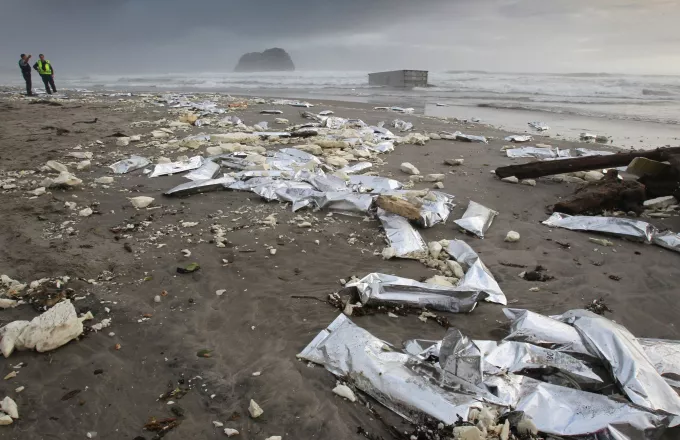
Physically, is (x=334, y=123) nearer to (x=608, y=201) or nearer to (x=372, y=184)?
(x=372, y=184)

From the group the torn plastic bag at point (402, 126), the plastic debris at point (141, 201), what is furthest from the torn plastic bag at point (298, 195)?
the torn plastic bag at point (402, 126)

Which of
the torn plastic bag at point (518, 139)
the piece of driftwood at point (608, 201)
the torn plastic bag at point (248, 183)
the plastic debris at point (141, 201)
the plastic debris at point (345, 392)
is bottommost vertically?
the plastic debris at point (345, 392)

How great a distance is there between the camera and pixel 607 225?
366cm

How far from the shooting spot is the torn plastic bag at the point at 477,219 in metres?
3.68

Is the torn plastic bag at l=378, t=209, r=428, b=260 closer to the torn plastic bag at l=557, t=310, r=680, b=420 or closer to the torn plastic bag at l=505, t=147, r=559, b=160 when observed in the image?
the torn plastic bag at l=557, t=310, r=680, b=420

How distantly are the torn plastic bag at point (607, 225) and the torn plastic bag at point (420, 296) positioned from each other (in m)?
1.95

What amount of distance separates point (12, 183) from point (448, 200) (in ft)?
16.6

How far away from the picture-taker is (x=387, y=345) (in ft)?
6.66

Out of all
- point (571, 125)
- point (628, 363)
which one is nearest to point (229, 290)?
point (628, 363)

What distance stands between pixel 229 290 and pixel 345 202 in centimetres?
173

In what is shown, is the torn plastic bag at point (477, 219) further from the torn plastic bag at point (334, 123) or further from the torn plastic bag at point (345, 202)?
the torn plastic bag at point (334, 123)

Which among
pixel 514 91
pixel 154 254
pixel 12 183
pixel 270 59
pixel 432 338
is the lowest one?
pixel 432 338

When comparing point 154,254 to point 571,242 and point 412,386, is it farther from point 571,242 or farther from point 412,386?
point 571,242

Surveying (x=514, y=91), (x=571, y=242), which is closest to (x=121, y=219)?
(x=571, y=242)
